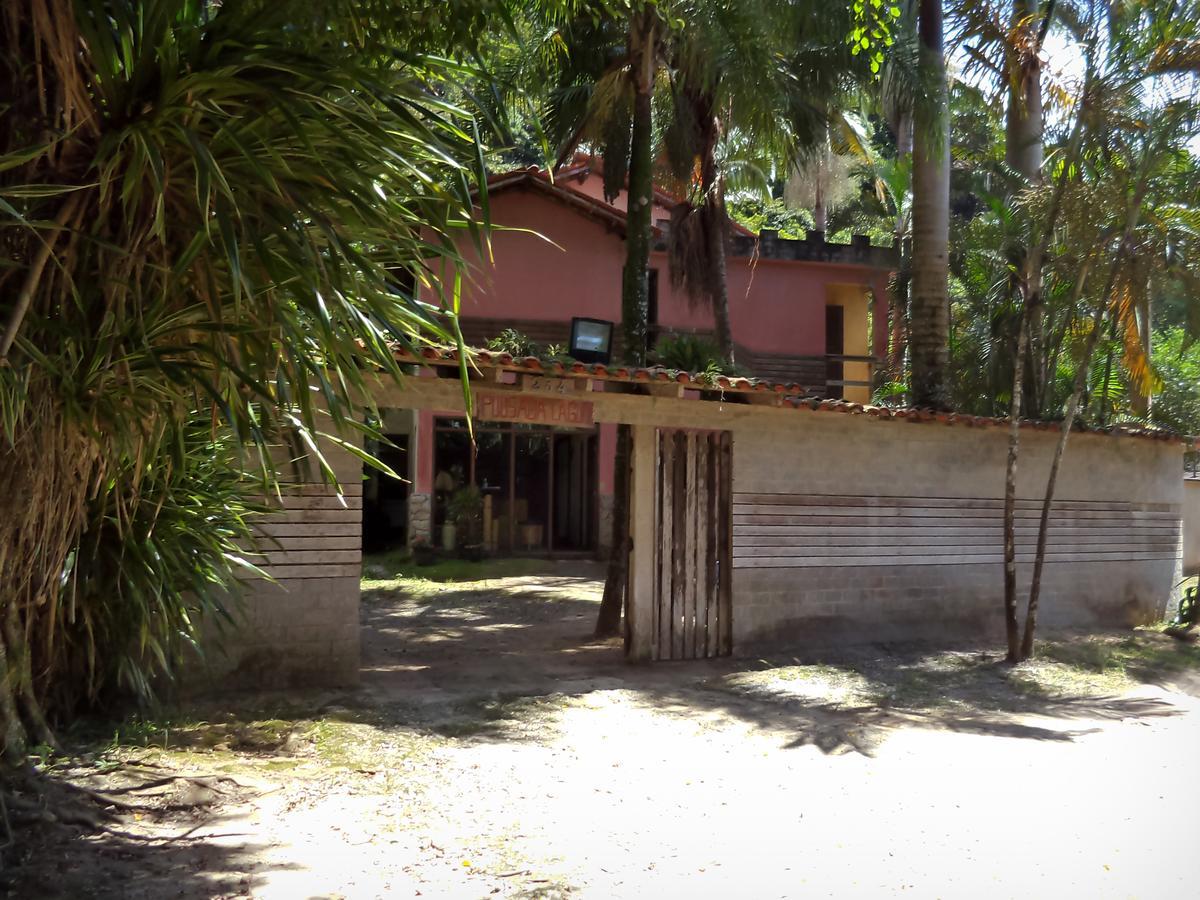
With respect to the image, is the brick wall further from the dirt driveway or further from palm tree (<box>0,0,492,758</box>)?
palm tree (<box>0,0,492,758</box>)

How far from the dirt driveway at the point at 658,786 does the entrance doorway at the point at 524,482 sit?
25.4 feet

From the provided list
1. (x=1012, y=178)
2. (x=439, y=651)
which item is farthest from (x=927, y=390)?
(x=439, y=651)

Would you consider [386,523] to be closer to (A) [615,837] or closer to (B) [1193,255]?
(B) [1193,255]

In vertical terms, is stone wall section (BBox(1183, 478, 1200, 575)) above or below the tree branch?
below

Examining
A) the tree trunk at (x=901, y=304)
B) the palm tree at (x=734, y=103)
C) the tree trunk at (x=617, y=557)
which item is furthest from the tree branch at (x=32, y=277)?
the tree trunk at (x=901, y=304)

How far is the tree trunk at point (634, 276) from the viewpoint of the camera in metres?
11.5

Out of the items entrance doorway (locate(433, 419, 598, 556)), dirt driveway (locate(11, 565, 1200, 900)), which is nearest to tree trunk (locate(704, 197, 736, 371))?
entrance doorway (locate(433, 419, 598, 556))

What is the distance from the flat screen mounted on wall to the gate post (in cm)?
77

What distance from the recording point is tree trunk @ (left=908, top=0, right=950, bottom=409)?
1328 cm

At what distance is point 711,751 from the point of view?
723cm

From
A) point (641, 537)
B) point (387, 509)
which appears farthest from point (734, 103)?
point (387, 509)

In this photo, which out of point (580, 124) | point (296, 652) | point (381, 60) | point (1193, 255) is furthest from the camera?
point (580, 124)

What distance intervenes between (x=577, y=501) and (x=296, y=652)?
36.3ft

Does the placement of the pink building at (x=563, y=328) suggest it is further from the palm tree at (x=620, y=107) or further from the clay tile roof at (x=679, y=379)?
the clay tile roof at (x=679, y=379)
